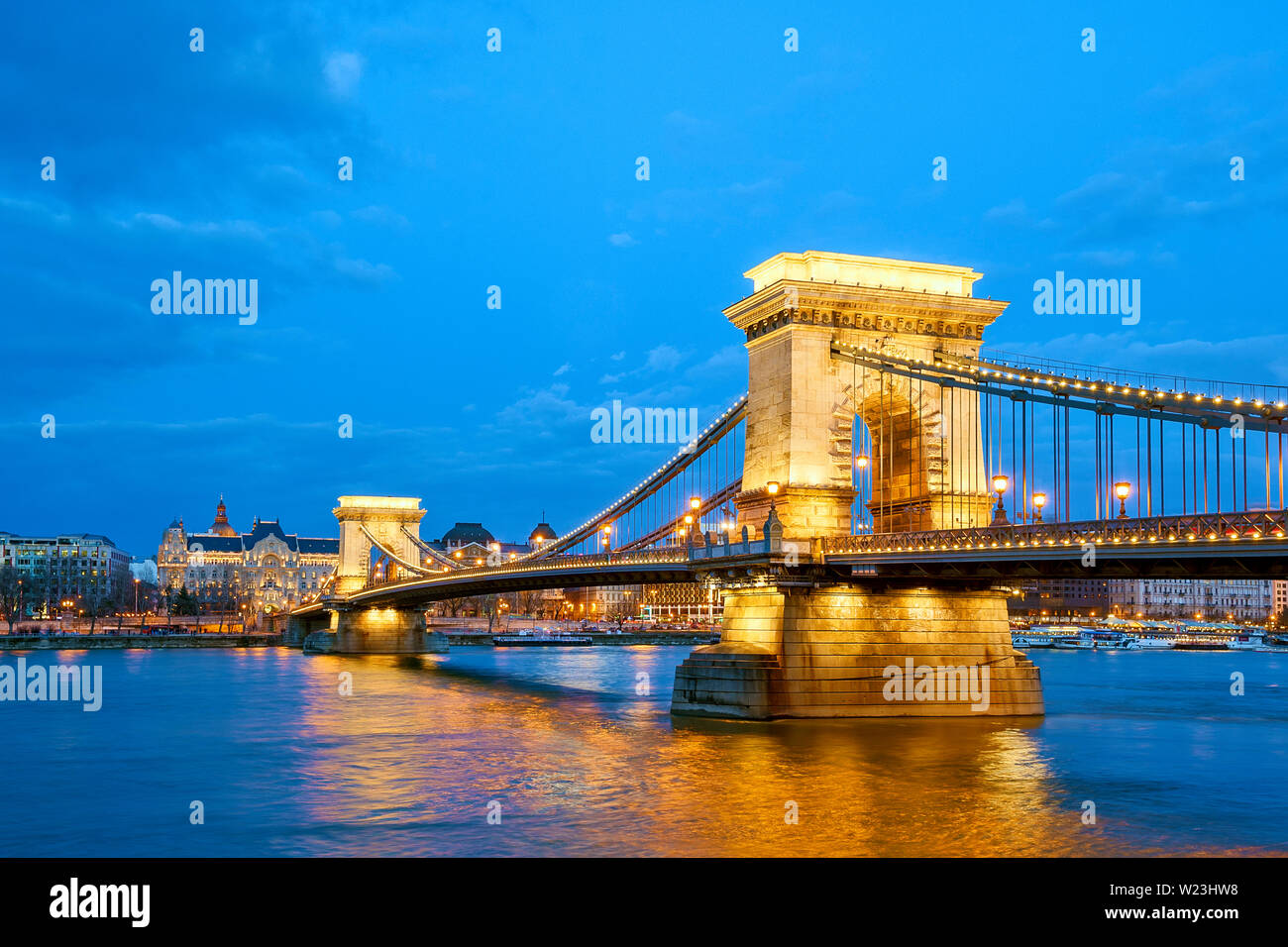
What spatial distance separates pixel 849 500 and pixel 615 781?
1323 cm

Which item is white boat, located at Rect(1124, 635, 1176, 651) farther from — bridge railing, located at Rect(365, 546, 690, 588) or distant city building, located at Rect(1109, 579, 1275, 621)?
bridge railing, located at Rect(365, 546, 690, 588)

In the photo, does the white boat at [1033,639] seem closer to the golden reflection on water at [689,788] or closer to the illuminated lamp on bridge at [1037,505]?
the illuminated lamp on bridge at [1037,505]

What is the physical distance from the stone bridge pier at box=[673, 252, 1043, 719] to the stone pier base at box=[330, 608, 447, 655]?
60.8 meters

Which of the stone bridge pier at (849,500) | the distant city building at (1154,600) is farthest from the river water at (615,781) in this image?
the distant city building at (1154,600)

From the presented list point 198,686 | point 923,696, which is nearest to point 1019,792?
point 923,696

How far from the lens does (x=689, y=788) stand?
87.9 ft

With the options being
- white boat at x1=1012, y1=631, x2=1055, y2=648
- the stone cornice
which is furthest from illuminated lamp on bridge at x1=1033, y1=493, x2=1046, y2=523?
white boat at x1=1012, y1=631, x2=1055, y2=648

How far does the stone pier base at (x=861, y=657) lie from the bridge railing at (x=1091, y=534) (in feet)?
7.35

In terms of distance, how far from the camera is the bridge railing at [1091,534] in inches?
943

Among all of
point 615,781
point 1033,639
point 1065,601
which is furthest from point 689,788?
point 1065,601

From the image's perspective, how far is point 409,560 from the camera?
11150 cm

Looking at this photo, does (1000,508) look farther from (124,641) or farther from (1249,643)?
(1249,643)
